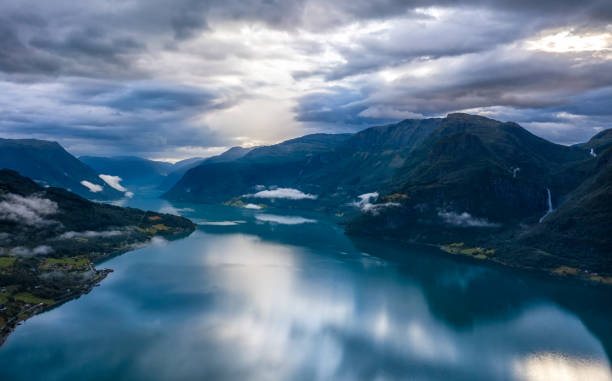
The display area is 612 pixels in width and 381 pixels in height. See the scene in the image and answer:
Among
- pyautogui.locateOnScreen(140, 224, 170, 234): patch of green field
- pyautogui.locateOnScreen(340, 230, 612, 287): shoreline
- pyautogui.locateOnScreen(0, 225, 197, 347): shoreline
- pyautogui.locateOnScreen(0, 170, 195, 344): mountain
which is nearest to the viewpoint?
pyautogui.locateOnScreen(0, 225, 197, 347): shoreline

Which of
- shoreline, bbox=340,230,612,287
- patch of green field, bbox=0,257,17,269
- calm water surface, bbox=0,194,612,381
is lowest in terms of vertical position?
shoreline, bbox=340,230,612,287

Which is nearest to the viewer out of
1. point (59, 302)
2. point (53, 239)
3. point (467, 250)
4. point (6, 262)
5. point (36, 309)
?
point (36, 309)

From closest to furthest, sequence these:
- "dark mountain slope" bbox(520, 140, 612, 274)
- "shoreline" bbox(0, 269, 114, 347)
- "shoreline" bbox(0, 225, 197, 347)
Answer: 1. "shoreline" bbox(0, 269, 114, 347)
2. "shoreline" bbox(0, 225, 197, 347)
3. "dark mountain slope" bbox(520, 140, 612, 274)

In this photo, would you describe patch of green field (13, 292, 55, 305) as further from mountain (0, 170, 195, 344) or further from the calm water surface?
the calm water surface

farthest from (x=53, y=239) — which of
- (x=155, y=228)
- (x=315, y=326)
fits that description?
(x=315, y=326)

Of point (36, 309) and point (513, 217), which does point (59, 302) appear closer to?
point (36, 309)

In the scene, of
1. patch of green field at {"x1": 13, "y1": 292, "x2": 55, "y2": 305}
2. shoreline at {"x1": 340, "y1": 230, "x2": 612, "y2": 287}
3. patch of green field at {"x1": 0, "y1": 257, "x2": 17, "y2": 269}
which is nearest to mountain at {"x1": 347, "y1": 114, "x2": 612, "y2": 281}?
shoreline at {"x1": 340, "y1": 230, "x2": 612, "y2": 287}
